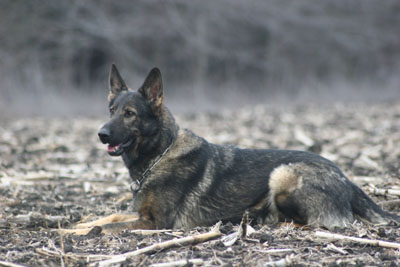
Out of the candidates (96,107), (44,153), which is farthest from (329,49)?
(44,153)

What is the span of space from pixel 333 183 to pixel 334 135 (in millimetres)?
6551

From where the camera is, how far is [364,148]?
8.94 meters

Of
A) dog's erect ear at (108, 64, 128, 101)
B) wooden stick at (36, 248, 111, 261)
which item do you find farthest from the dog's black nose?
wooden stick at (36, 248, 111, 261)

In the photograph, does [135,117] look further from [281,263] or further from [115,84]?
[281,263]

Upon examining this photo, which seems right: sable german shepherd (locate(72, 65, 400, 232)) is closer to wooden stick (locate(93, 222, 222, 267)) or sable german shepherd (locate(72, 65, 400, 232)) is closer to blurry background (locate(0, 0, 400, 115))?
wooden stick (locate(93, 222, 222, 267))

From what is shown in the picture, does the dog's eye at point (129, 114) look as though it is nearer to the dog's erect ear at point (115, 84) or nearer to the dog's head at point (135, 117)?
the dog's head at point (135, 117)

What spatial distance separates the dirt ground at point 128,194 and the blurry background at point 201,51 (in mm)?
5730

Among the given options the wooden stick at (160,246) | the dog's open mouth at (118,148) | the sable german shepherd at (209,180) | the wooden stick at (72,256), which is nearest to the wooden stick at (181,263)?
the wooden stick at (160,246)

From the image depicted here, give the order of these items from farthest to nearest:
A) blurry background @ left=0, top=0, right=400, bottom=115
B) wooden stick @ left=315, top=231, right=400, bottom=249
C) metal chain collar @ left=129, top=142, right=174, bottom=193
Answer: blurry background @ left=0, top=0, right=400, bottom=115, metal chain collar @ left=129, top=142, right=174, bottom=193, wooden stick @ left=315, top=231, right=400, bottom=249

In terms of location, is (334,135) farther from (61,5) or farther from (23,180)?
(61,5)

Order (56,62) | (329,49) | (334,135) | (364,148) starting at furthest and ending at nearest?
(329,49), (56,62), (334,135), (364,148)

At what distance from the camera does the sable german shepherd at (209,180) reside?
4.61 meters

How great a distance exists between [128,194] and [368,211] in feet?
10.2

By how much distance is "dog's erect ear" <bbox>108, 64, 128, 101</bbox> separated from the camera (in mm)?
5266
